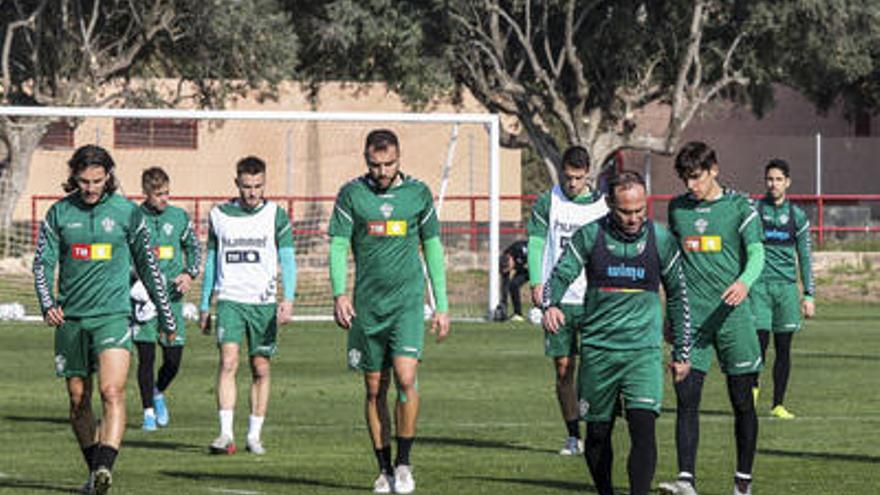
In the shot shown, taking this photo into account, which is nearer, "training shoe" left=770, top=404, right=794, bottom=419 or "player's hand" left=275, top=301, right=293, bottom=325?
"player's hand" left=275, top=301, right=293, bottom=325

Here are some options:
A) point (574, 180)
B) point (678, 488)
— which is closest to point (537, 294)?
point (574, 180)

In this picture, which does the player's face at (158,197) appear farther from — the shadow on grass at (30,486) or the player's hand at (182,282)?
the shadow on grass at (30,486)

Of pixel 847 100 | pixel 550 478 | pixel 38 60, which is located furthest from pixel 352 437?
pixel 847 100

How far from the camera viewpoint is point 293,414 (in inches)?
803

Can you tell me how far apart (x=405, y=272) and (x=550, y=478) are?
1.74 meters

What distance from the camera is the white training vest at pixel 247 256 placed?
17.2 meters

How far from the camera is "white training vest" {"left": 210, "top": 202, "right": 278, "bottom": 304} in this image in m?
17.2

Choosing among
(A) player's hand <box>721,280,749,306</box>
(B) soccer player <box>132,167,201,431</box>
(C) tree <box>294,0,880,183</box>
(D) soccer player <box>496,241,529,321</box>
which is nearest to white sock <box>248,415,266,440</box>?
(B) soccer player <box>132,167,201,431</box>

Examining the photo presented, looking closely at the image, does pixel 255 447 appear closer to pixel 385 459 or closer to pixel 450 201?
pixel 385 459

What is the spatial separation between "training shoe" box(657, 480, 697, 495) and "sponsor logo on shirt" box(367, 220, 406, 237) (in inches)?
93.6

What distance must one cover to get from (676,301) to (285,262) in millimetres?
4789

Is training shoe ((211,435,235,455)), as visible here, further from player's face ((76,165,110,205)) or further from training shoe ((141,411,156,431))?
player's face ((76,165,110,205))

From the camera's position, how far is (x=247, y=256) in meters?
17.2

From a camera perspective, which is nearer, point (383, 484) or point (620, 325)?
point (620, 325)
